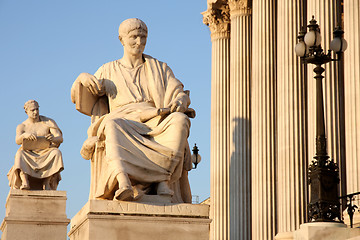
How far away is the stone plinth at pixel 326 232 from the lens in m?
15.9

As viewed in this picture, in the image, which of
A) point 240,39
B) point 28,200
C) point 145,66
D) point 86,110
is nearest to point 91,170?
point 86,110

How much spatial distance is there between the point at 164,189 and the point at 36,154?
565 centimetres

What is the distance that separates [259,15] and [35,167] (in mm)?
13983

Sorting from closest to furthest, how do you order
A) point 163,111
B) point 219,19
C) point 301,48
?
1. point 163,111
2. point 301,48
3. point 219,19

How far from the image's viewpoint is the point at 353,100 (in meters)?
22.3

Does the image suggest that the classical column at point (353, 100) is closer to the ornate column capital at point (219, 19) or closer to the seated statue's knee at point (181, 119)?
the seated statue's knee at point (181, 119)

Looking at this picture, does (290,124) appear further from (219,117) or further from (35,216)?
(35,216)

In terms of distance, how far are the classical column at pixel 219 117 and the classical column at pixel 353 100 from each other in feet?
33.9

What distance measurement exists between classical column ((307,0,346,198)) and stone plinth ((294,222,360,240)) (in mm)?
6983

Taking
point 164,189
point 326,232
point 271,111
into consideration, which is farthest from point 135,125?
point 271,111

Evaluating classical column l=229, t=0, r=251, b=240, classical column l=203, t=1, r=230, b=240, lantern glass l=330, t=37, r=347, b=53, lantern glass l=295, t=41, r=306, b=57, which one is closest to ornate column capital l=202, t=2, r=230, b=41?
classical column l=203, t=1, r=230, b=240

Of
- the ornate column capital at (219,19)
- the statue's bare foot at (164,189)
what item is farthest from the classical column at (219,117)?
the statue's bare foot at (164,189)

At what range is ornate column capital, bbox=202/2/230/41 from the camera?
34750mm

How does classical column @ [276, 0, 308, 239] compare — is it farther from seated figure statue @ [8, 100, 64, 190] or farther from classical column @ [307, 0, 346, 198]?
seated figure statue @ [8, 100, 64, 190]
